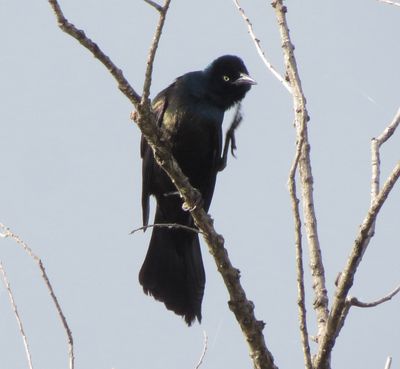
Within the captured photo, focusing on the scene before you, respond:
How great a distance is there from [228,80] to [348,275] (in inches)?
148

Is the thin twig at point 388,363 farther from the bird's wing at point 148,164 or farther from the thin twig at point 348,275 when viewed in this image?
the bird's wing at point 148,164

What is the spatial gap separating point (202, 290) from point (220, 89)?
5.08 feet

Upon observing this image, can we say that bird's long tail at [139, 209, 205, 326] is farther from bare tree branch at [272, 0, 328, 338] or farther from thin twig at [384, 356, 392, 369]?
thin twig at [384, 356, 392, 369]

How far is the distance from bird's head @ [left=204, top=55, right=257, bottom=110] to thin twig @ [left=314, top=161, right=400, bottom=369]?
3.33m

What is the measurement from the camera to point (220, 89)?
637 cm

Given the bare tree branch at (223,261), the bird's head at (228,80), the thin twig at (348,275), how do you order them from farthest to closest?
the bird's head at (228,80) → the bare tree branch at (223,261) → the thin twig at (348,275)

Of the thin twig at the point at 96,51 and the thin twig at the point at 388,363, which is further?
the thin twig at the point at 388,363

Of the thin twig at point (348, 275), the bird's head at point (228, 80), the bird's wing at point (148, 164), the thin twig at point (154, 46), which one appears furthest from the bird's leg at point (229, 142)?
the thin twig at point (348, 275)

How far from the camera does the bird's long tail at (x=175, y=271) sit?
5570mm

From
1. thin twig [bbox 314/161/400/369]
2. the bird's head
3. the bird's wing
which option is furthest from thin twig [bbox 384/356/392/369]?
the bird's head

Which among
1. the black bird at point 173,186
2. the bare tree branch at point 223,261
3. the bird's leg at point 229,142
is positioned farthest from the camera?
the bird's leg at point 229,142

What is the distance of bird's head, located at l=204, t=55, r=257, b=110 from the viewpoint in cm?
632

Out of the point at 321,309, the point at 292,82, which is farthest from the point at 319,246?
the point at 292,82

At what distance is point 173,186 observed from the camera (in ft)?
19.4
